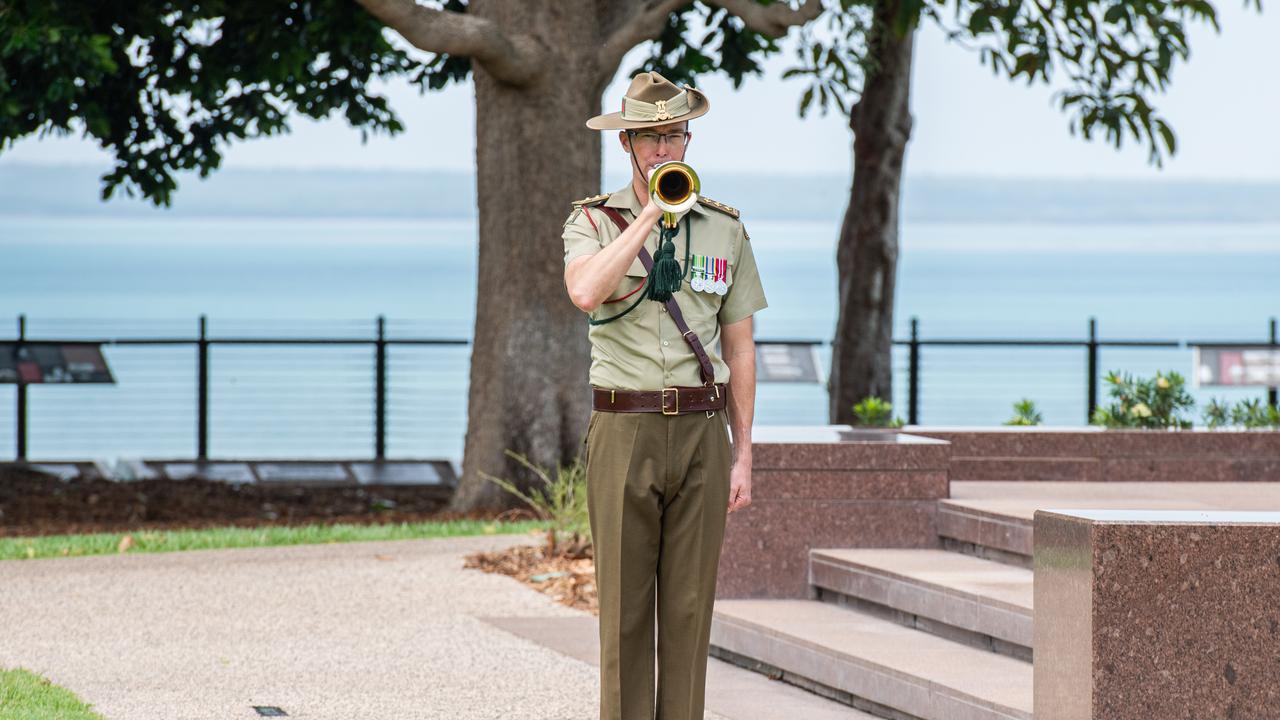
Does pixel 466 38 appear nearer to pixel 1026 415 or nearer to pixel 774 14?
pixel 774 14

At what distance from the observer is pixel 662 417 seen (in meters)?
5.00

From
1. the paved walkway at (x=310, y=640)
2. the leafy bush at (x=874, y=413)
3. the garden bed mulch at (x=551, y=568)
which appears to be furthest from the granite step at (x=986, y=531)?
the leafy bush at (x=874, y=413)

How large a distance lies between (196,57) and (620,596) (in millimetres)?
11753

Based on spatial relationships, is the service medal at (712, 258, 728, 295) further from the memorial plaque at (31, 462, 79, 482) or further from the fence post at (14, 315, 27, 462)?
the fence post at (14, 315, 27, 462)

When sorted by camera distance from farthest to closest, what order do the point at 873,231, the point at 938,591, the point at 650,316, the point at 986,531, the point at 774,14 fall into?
the point at 873,231, the point at 774,14, the point at 986,531, the point at 938,591, the point at 650,316

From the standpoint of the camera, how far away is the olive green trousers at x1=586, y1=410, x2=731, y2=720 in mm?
5004

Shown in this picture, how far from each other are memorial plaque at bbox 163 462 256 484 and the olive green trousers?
41.0 ft

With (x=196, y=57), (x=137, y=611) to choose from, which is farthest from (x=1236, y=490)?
(x=196, y=57)

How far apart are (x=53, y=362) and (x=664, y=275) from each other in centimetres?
1422

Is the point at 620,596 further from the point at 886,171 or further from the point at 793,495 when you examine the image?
the point at 886,171

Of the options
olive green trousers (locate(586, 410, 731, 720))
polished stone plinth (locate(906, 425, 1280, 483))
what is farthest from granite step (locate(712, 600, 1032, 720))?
polished stone plinth (locate(906, 425, 1280, 483))

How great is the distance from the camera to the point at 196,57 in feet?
51.3

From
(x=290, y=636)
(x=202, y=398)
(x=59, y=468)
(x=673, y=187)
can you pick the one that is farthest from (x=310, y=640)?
(x=202, y=398)

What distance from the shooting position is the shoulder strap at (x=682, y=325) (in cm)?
500
